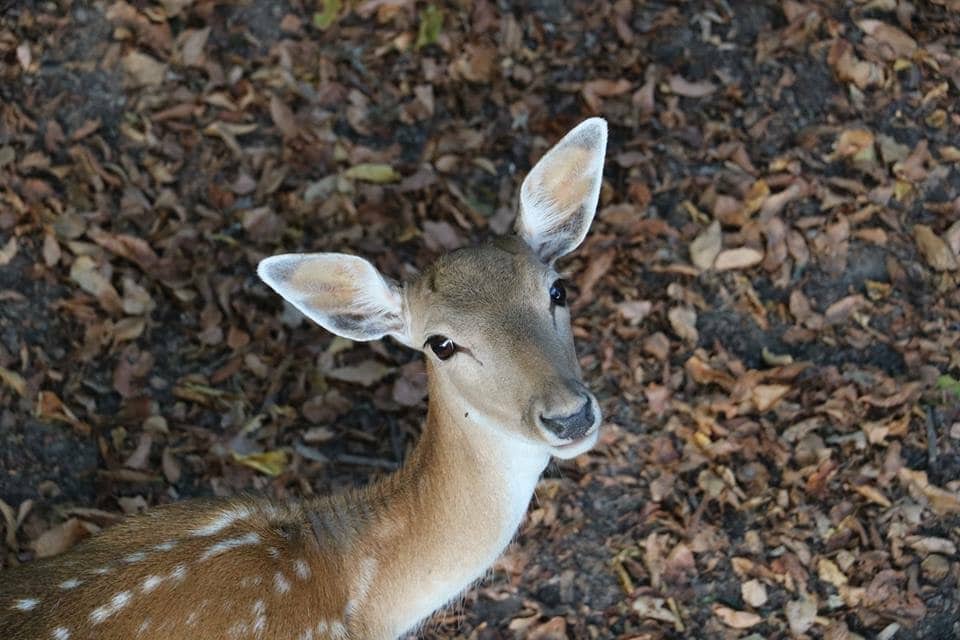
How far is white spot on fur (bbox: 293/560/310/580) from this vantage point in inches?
141

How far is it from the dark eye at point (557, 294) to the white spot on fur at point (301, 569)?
4.12 feet

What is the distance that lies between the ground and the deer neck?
811 mm

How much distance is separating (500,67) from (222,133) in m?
1.60

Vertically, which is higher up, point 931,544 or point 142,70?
point 142,70

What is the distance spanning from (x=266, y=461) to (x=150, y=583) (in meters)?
1.49

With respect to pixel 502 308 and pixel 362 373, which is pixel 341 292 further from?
pixel 362 373

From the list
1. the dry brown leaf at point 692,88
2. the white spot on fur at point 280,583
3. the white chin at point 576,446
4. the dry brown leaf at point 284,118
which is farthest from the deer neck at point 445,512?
the dry brown leaf at point 692,88

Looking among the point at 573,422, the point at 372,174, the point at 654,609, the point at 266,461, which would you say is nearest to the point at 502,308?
the point at 573,422

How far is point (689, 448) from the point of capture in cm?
470

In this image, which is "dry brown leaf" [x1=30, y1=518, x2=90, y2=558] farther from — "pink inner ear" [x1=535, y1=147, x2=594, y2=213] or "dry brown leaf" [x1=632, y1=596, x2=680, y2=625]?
"pink inner ear" [x1=535, y1=147, x2=594, y2=213]

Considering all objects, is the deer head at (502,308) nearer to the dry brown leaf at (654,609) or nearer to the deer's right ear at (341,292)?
the deer's right ear at (341,292)

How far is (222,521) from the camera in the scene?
12.1 feet

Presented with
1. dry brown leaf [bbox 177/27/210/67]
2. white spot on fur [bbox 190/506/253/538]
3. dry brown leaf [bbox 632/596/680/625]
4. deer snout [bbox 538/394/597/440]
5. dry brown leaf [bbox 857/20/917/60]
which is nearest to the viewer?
deer snout [bbox 538/394/597/440]

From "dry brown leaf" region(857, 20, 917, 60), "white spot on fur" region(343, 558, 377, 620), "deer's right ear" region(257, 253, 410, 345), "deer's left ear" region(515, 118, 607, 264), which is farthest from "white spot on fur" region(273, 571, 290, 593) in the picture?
"dry brown leaf" region(857, 20, 917, 60)
